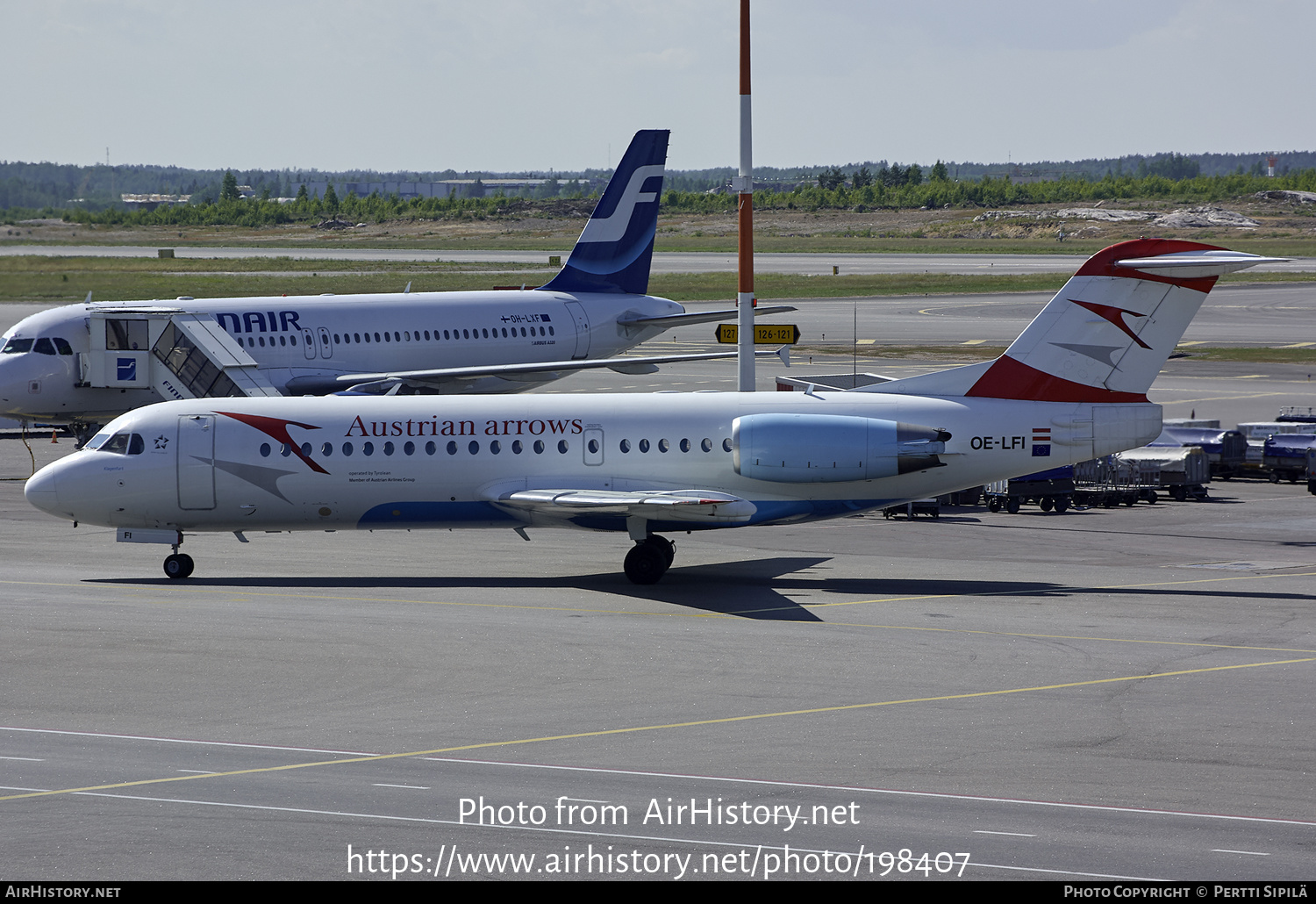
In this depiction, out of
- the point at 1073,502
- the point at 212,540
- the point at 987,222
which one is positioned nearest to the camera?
the point at 212,540

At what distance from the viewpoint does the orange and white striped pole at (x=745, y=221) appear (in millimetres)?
33375

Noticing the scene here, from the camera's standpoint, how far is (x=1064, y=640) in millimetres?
22781

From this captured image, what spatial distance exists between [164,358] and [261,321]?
10.1 ft

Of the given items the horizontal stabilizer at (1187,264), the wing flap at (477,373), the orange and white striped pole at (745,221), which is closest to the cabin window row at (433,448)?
the orange and white striped pole at (745,221)

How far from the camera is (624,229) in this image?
2025 inches

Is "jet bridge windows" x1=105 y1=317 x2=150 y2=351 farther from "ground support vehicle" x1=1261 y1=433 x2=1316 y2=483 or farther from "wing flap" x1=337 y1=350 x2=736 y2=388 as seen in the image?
"ground support vehicle" x1=1261 y1=433 x2=1316 y2=483

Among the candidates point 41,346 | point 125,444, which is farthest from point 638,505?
point 41,346

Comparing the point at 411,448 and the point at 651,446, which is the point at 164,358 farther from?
the point at 651,446

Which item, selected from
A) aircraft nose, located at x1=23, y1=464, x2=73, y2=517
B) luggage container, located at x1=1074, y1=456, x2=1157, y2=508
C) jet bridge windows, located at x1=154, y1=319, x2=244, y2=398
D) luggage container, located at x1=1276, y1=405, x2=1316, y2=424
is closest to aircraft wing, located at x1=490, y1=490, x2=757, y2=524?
aircraft nose, located at x1=23, y1=464, x2=73, y2=517

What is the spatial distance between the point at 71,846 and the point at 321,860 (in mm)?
2475

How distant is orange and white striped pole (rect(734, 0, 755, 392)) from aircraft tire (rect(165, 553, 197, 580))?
1291cm

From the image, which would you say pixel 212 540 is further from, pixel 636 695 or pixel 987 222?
pixel 987 222

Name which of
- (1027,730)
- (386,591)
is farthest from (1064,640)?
(386,591)

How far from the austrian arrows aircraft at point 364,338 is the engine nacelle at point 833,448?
1189 centimetres
